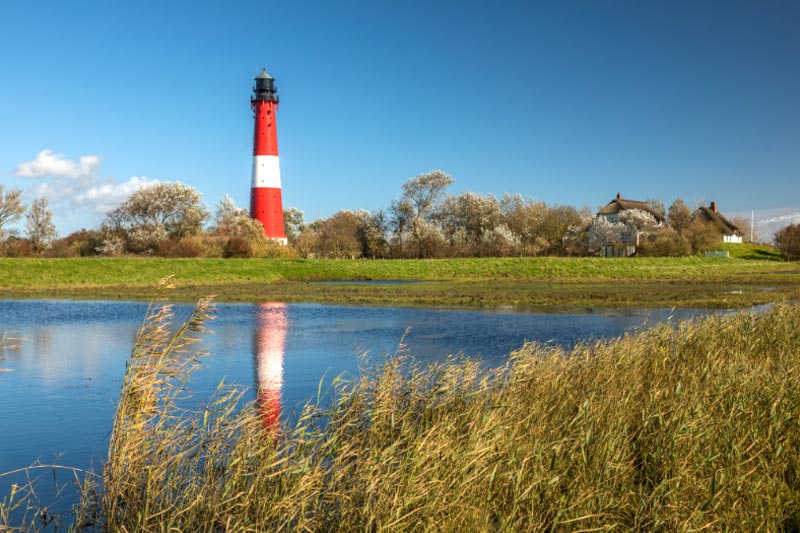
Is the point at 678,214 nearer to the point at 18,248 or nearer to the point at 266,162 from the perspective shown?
the point at 266,162

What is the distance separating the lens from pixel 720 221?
123438 millimetres

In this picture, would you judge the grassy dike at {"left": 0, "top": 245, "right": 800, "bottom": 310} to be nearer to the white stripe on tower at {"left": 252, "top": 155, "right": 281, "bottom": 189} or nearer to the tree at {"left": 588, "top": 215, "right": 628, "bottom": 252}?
the white stripe on tower at {"left": 252, "top": 155, "right": 281, "bottom": 189}

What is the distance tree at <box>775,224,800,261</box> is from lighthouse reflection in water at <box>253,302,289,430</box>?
80117 mm

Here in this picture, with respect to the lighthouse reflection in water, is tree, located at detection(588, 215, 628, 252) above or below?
above

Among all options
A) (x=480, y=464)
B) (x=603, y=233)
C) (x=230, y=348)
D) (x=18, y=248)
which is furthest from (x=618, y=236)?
(x=480, y=464)

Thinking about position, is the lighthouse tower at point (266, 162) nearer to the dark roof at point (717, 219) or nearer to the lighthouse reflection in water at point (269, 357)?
the lighthouse reflection in water at point (269, 357)

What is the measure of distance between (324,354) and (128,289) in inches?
1286

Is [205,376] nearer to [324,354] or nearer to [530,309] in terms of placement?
[324,354]

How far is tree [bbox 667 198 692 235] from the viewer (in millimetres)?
116000

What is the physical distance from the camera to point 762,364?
476 inches

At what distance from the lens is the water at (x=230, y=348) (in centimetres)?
1180

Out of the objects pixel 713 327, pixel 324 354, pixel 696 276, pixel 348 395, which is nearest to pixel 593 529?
pixel 348 395

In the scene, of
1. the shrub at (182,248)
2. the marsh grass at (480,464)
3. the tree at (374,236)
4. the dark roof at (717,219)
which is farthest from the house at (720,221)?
the marsh grass at (480,464)

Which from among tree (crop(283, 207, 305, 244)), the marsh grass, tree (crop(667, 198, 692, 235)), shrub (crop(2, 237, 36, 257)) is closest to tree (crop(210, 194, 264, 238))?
shrub (crop(2, 237, 36, 257))
